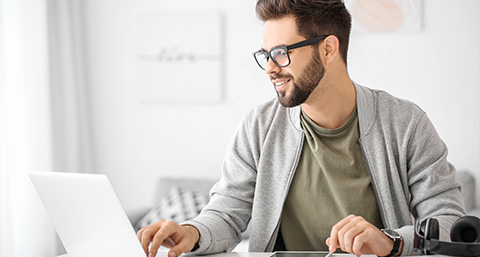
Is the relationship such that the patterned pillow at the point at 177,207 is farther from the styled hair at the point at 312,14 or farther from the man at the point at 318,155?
the styled hair at the point at 312,14

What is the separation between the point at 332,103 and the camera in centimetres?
154

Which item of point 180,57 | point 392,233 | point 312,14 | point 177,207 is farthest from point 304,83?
point 180,57

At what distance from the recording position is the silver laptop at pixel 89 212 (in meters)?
1.05

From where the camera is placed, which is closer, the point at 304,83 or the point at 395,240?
the point at 395,240

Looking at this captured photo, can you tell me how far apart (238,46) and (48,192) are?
243 cm

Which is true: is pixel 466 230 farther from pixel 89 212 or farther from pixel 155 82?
pixel 155 82

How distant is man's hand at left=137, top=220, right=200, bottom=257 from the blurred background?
1882 millimetres

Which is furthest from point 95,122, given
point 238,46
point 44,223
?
point 238,46

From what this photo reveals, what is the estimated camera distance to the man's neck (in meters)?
1.54

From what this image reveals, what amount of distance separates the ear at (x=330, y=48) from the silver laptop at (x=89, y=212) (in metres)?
0.71

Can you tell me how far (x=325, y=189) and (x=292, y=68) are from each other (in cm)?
31

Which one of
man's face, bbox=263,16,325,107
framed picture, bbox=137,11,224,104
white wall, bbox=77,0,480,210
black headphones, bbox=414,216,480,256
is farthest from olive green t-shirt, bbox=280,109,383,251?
framed picture, bbox=137,11,224,104

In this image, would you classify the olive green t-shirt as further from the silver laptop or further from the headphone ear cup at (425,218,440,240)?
the silver laptop

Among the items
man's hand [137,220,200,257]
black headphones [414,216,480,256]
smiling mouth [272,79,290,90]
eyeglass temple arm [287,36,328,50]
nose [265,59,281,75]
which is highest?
eyeglass temple arm [287,36,328,50]
